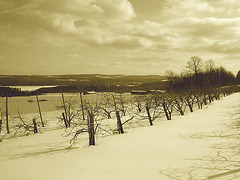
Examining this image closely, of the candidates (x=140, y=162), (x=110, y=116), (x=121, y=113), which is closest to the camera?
(x=140, y=162)

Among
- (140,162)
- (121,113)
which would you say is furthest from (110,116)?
(140,162)

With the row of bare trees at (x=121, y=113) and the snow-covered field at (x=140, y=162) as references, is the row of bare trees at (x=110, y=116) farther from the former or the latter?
the snow-covered field at (x=140, y=162)

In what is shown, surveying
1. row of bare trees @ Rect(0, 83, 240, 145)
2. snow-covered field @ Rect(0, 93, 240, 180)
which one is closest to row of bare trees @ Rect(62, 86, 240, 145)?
row of bare trees @ Rect(0, 83, 240, 145)

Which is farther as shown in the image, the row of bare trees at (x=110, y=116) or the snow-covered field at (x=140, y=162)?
the row of bare trees at (x=110, y=116)

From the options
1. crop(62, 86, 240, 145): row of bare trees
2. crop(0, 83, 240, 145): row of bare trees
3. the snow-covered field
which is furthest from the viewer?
crop(0, 83, 240, 145): row of bare trees

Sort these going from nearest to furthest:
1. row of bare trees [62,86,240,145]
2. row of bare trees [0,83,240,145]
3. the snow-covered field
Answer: the snow-covered field, row of bare trees [62,86,240,145], row of bare trees [0,83,240,145]

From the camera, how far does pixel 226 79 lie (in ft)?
267

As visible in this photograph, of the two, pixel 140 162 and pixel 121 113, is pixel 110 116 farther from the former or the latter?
pixel 140 162

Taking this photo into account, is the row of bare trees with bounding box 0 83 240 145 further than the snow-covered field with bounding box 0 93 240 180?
Yes

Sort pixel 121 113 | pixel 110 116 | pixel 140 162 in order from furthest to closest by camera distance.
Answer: pixel 121 113
pixel 110 116
pixel 140 162

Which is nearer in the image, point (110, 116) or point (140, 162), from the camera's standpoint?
point (140, 162)

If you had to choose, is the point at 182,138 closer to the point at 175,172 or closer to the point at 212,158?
the point at 212,158

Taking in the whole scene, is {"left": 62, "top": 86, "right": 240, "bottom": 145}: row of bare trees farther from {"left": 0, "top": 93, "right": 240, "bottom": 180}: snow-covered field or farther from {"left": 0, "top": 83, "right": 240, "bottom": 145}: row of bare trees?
{"left": 0, "top": 93, "right": 240, "bottom": 180}: snow-covered field

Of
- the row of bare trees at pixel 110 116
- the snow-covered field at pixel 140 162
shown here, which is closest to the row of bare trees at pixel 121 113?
the row of bare trees at pixel 110 116
